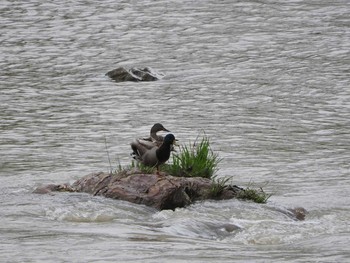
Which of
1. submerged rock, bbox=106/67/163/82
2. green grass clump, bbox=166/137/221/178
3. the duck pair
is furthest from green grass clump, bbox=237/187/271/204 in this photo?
submerged rock, bbox=106/67/163/82

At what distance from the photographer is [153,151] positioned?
15.0m

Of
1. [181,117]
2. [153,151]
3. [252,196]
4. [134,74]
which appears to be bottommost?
[134,74]

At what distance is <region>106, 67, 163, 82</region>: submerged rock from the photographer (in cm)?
2691

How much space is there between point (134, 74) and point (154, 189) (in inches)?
508

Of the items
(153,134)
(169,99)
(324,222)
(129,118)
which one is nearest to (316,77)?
(169,99)

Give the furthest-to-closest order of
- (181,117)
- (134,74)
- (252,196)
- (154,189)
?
(134,74) → (181,117) → (252,196) → (154,189)

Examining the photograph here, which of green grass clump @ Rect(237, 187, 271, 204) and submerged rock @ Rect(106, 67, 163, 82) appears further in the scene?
submerged rock @ Rect(106, 67, 163, 82)

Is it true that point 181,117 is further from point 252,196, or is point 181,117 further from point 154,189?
point 154,189

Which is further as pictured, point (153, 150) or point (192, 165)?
point (192, 165)

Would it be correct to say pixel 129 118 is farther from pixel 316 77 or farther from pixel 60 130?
pixel 316 77

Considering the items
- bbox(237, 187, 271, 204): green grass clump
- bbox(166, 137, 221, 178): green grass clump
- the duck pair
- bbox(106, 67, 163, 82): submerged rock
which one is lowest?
bbox(106, 67, 163, 82): submerged rock

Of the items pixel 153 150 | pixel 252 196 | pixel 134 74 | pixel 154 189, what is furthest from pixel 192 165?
pixel 134 74

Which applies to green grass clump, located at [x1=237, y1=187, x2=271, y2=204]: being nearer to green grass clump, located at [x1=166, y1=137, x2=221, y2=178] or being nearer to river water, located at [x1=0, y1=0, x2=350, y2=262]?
river water, located at [x1=0, y1=0, x2=350, y2=262]

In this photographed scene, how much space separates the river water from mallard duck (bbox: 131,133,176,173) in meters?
0.80
